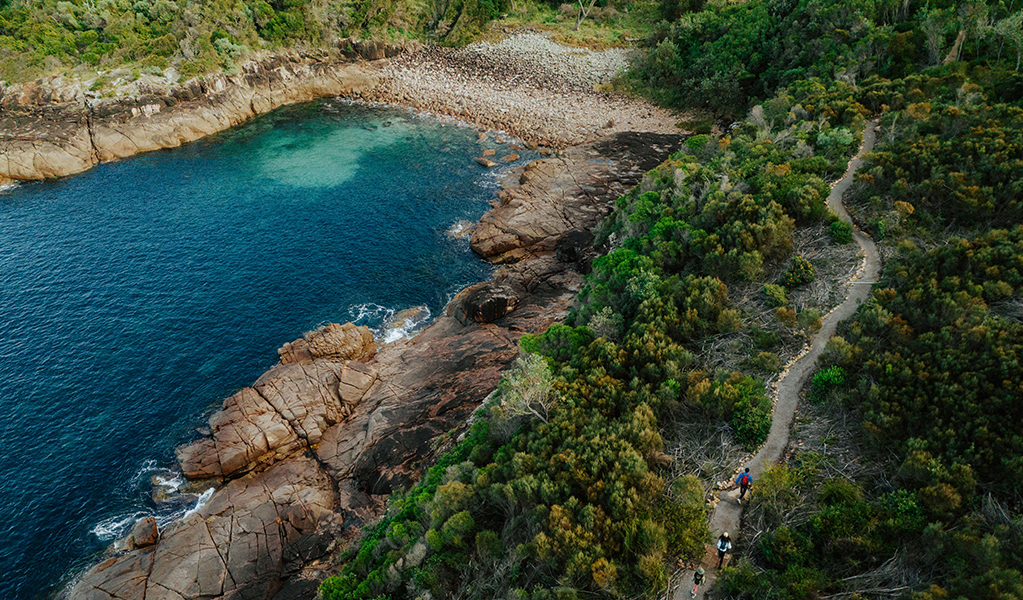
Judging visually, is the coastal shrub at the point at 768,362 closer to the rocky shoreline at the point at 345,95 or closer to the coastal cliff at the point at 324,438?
the coastal cliff at the point at 324,438

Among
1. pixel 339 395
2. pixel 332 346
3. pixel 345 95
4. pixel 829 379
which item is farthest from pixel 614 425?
pixel 345 95

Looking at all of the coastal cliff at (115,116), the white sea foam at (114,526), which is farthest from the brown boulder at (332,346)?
the coastal cliff at (115,116)

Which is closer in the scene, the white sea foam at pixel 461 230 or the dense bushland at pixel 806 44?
the dense bushland at pixel 806 44

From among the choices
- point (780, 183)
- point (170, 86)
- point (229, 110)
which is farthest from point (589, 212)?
point (170, 86)

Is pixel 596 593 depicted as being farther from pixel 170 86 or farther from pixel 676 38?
pixel 170 86

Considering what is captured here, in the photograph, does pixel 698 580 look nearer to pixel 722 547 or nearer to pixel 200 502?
pixel 722 547

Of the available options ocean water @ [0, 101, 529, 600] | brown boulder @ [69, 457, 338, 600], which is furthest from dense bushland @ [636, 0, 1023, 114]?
brown boulder @ [69, 457, 338, 600]
